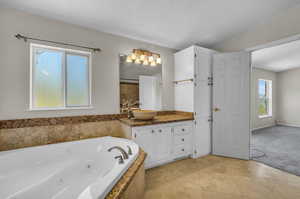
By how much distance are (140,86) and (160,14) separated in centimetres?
132

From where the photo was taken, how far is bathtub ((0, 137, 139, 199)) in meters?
1.41

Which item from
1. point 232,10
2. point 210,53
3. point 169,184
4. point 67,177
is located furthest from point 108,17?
point 169,184

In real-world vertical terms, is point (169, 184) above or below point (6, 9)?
below

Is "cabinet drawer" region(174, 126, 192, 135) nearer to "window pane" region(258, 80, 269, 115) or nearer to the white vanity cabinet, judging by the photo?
the white vanity cabinet

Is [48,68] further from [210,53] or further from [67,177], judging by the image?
[210,53]

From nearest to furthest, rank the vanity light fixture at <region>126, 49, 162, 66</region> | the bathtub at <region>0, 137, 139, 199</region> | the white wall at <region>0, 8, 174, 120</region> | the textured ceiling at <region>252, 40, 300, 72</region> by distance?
1. the bathtub at <region>0, 137, 139, 199</region>
2. the white wall at <region>0, 8, 174, 120</region>
3. the vanity light fixture at <region>126, 49, 162, 66</region>
4. the textured ceiling at <region>252, 40, 300, 72</region>

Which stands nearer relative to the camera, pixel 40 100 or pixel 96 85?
pixel 40 100

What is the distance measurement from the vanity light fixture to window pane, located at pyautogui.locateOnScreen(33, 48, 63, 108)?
122 cm

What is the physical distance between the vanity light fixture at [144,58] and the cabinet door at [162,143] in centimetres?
144

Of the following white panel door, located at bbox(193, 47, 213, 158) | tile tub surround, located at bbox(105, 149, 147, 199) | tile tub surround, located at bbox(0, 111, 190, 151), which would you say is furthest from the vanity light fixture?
tile tub surround, located at bbox(105, 149, 147, 199)

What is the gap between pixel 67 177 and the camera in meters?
1.69

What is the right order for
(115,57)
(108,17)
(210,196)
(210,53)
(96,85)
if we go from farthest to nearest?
1. (210,53)
2. (115,57)
3. (96,85)
4. (108,17)
5. (210,196)

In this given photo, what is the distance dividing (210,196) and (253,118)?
4.54 meters

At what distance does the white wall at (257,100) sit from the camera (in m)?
4.91
